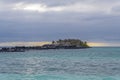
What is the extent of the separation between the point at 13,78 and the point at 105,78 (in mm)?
8464

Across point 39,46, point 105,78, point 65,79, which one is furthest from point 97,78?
point 39,46

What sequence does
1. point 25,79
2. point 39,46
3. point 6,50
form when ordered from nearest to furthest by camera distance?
point 25,79 → point 6,50 → point 39,46

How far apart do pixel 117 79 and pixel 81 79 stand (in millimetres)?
3205

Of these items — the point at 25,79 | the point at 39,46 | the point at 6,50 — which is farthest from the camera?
the point at 39,46

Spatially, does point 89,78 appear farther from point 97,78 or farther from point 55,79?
point 55,79

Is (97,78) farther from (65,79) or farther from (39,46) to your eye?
(39,46)

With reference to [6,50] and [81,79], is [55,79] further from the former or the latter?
[6,50]

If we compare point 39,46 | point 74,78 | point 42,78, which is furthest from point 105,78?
point 39,46

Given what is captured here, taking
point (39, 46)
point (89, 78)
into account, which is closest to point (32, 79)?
point (89, 78)

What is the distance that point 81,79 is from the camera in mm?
31859

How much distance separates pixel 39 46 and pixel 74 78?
16596 centimetres

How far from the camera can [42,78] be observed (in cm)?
3259

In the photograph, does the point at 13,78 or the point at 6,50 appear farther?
the point at 6,50

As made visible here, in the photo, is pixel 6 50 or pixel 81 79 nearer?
pixel 81 79
